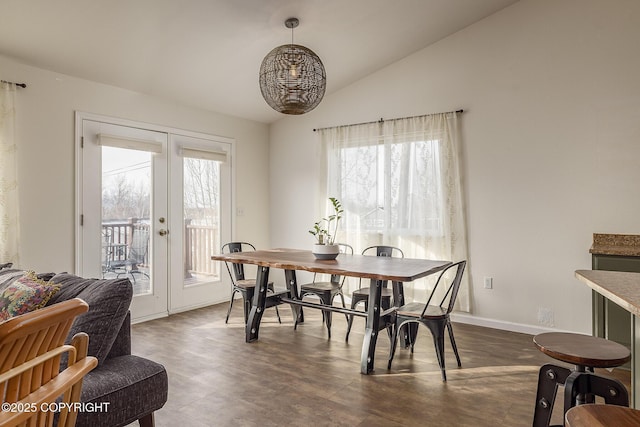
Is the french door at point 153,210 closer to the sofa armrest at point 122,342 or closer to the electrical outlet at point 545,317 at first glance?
the sofa armrest at point 122,342

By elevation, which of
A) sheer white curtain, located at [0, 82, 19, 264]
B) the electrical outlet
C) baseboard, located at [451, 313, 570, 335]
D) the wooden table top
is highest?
sheer white curtain, located at [0, 82, 19, 264]

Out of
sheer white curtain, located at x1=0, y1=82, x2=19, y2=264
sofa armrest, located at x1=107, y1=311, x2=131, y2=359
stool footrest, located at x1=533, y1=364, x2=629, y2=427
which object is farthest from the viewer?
sheer white curtain, located at x1=0, y1=82, x2=19, y2=264

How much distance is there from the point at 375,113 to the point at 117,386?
391 cm

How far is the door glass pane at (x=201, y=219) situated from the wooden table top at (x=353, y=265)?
49.9 inches

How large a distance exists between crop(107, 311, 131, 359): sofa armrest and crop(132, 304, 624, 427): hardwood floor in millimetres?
531

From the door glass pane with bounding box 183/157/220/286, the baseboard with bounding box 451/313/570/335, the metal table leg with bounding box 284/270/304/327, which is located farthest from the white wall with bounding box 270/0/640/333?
the door glass pane with bounding box 183/157/220/286

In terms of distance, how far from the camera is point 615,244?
3.25 metres

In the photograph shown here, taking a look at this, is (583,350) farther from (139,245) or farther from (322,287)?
(139,245)

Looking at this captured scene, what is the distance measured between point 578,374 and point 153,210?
4012mm

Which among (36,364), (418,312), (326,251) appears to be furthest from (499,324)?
(36,364)

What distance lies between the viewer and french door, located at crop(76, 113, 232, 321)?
376 cm

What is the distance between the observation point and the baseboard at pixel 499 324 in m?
3.68

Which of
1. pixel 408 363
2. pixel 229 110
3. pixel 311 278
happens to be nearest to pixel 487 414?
pixel 408 363

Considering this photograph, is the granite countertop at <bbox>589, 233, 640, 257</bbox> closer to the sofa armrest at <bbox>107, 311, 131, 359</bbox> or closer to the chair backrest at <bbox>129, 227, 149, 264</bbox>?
the sofa armrest at <bbox>107, 311, 131, 359</bbox>
